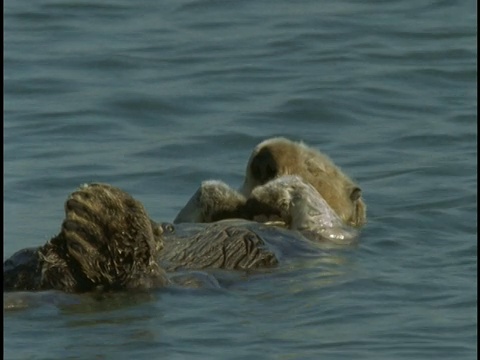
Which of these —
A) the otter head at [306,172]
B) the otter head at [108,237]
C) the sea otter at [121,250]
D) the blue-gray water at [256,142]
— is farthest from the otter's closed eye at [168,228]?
the otter head at [108,237]

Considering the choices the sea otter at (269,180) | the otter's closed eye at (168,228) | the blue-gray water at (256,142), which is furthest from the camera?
the sea otter at (269,180)

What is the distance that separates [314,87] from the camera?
1204 cm

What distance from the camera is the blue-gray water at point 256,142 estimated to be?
236 inches

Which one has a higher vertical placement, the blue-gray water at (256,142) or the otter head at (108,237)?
the otter head at (108,237)

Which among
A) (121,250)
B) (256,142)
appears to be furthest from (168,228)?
(256,142)

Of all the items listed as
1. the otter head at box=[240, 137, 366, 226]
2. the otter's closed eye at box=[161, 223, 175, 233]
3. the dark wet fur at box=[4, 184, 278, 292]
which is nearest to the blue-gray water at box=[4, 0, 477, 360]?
the dark wet fur at box=[4, 184, 278, 292]

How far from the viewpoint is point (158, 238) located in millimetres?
7000

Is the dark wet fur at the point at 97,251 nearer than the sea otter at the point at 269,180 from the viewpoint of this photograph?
Yes

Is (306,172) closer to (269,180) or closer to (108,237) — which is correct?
(269,180)

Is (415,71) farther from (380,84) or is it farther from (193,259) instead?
(193,259)

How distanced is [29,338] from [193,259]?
1394 millimetres

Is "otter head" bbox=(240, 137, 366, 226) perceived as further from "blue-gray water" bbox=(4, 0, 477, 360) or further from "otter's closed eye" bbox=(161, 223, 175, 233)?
"otter's closed eye" bbox=(161, 223, 175, 233)

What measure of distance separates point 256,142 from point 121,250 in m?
4.61

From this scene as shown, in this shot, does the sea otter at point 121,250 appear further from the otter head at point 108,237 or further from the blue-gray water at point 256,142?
the blue-gray water at point 256,142
